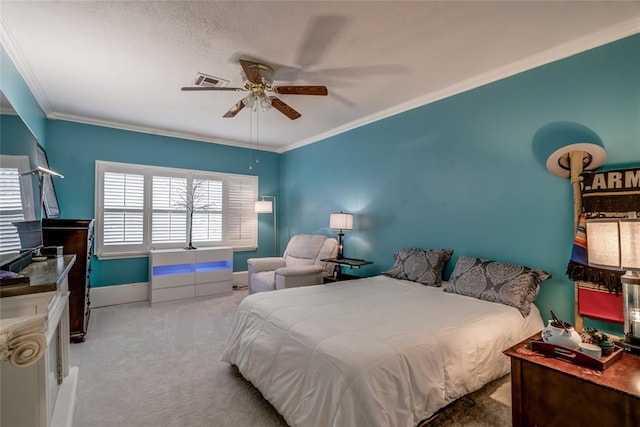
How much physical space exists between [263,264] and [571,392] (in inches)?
144

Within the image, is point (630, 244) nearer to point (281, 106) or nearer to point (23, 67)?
point (281, 106)

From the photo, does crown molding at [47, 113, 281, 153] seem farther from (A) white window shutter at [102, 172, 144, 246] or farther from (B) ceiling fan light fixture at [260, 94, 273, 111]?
(B) ceiling fan light fixture at [260, 94, 273, 111]

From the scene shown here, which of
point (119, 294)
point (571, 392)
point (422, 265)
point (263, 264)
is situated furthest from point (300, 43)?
point (119, 294)

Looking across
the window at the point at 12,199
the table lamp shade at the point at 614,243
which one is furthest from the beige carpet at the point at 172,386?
the window at the point at 12,199

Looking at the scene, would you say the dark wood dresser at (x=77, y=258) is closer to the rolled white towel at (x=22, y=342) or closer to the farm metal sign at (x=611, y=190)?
the rolled white towel at (x=22, y=342)

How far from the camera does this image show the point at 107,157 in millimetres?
4352

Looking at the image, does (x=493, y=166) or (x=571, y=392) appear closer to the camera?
(x=571, y=392)

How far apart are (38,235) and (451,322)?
2.85 m

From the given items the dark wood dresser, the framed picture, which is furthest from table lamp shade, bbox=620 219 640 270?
the framed picture

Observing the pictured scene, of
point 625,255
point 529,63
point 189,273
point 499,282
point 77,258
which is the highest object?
point 529,63

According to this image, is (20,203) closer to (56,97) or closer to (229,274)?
(56,97)

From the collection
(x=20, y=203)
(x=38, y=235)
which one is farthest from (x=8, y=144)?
(x=38, y=235)

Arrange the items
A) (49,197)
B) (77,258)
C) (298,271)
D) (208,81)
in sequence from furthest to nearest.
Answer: (298,271), (49,197), (77,258), (208,81)

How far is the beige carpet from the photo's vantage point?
6.20ft
